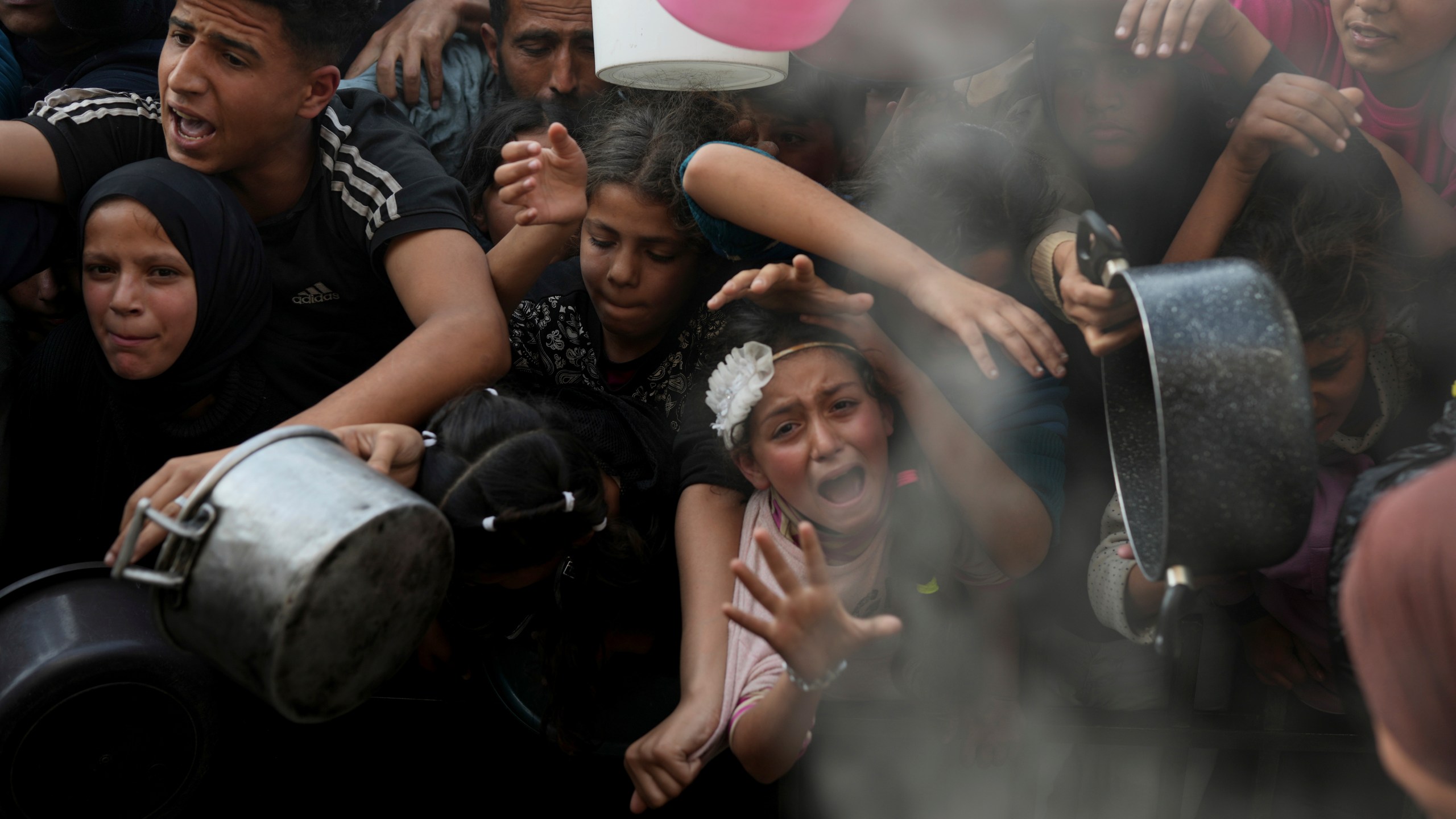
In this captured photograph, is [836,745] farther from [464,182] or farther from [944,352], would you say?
[464,182]

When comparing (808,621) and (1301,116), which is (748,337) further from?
(1301,116)

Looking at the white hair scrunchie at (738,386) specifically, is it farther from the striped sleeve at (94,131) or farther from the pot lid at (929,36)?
the striped sleeve at (94,131)

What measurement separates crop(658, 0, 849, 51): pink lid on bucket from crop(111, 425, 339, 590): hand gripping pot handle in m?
0.81

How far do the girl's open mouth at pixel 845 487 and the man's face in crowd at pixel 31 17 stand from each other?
1.78 m

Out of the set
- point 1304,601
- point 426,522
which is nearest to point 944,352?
point 1304,601

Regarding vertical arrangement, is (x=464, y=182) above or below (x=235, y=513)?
A: below

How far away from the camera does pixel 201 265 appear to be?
1564 mm

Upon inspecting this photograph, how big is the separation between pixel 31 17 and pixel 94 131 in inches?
23.9

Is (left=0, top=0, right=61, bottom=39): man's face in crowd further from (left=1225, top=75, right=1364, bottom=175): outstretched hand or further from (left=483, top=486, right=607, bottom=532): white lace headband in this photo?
(left=1225, top=75, right=1364, bottom=175): outstretched hand

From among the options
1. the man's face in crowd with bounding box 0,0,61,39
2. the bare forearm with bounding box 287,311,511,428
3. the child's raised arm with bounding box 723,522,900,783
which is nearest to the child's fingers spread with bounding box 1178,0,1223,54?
the child's raised arm with bounding box 723,522,900,783

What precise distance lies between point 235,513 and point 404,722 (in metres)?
0.73

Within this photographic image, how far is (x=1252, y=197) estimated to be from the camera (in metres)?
1.56

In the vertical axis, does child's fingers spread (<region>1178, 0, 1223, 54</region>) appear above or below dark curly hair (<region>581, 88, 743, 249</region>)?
above

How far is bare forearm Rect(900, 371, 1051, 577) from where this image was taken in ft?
4.94
